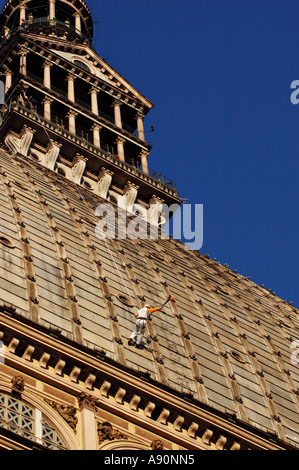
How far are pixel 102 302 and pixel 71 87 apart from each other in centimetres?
3376

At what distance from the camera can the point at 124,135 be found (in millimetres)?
86125

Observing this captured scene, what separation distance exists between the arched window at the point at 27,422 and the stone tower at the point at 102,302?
0.18ft

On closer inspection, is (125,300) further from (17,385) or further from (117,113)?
(117,113)

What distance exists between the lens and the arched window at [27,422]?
1662 inches

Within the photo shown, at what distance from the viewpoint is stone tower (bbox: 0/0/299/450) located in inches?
1811

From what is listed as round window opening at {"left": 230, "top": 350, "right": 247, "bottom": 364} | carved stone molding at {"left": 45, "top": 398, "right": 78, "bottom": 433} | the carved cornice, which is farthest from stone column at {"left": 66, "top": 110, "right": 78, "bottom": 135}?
carved stone molding at {"left": 45, "top": 398, "right": 78, "bottom": 433}

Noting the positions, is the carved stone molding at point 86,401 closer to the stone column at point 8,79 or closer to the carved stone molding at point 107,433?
the carved stone molding at point 107,433

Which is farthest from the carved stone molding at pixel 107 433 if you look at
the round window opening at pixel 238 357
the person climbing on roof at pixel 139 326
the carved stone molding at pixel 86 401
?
the round window opening at pixel 238 357

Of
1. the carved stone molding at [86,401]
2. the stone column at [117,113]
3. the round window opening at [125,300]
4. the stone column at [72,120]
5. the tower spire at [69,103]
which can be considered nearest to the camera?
the carved stone molding at [86,401]

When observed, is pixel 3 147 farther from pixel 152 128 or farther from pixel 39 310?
pixel 39 310

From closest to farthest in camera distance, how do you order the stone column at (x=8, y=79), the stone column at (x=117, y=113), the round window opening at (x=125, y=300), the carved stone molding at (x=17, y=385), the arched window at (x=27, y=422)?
the arched window at (x=27, y=422), the carved stone molding at (x=17, y=385), the round window opening at (x=125, y=300), the stone column at (x=8, y=79), the stone column at (x=117, y=113)
